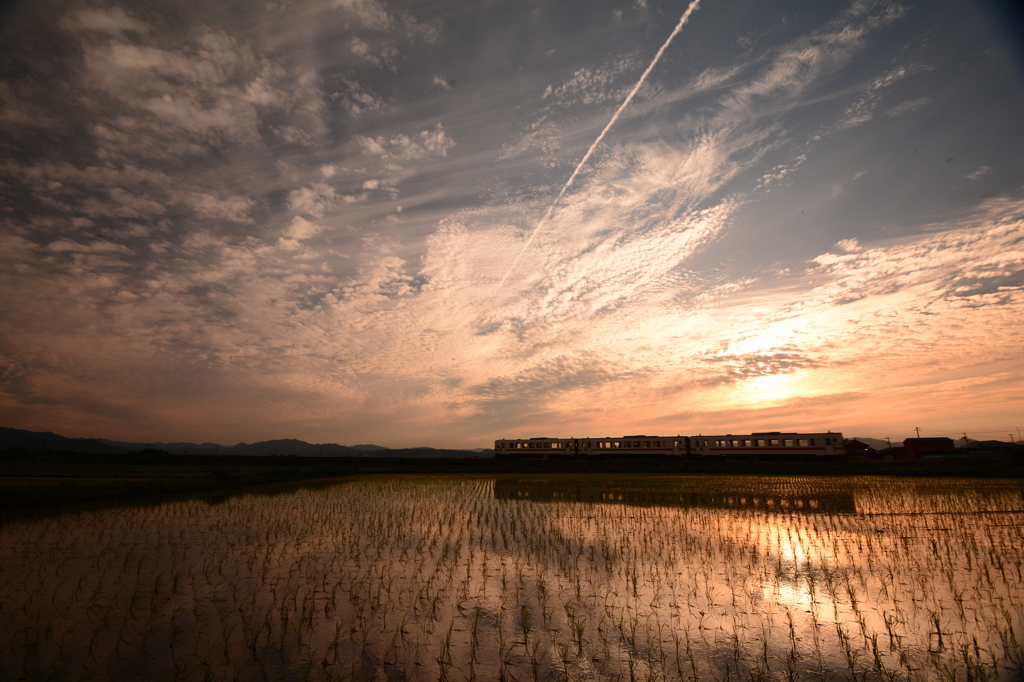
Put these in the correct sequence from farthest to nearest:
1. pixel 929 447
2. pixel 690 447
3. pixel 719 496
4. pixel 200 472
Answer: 1. pixel 929 447
2. pixel 690 447
3. pixel 200 472
4. pixel 719 496

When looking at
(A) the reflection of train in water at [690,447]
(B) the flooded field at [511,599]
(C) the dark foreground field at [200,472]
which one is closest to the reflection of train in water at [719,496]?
(B) the flooded field at [511,599]

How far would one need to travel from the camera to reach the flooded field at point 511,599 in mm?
5070

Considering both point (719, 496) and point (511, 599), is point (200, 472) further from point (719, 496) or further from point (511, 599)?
point (511, 599)

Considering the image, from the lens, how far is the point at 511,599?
7.15m

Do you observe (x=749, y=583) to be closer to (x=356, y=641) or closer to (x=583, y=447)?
(x=356, y=641)

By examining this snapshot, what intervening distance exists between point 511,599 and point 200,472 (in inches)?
1555

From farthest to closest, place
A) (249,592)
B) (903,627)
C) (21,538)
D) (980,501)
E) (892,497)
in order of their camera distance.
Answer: (892,497), (980,501), (21,538), (249,592), (903,627)

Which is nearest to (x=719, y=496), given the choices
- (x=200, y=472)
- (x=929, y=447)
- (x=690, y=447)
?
(x=690, y=447)

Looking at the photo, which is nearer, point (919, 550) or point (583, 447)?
point (919, 550)

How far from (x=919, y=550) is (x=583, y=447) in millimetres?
49706

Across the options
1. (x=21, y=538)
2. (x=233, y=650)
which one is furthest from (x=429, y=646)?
(x=21, y=538)

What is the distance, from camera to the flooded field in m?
5.07

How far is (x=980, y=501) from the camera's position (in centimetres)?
1773

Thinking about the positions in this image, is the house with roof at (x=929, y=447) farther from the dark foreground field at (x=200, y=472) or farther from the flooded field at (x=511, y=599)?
the flooded field at (x=511, y=599)
